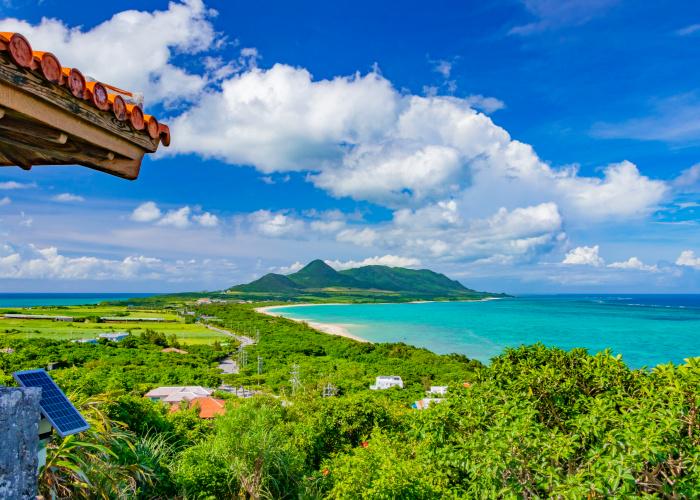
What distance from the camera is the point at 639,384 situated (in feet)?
19.5

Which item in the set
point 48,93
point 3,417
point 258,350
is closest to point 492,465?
point 3,417

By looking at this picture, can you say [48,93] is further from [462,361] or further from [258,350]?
[258,350]

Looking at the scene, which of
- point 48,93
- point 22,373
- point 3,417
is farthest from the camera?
point 22,373

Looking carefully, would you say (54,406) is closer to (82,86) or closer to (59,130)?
(59,130)

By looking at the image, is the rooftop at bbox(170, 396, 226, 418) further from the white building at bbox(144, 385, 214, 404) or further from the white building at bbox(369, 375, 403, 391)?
the white building at bbox(369, 375, 403, 391)

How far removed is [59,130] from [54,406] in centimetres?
208

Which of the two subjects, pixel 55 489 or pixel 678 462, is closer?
pixel 55 489

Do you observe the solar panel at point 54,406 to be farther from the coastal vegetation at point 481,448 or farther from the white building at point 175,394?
the white building at point 175,394

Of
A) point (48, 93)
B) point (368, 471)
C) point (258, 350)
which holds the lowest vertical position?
point (258, 350)

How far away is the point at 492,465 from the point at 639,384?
8.82 ft

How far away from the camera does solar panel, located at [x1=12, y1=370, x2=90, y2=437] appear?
2.98 metres

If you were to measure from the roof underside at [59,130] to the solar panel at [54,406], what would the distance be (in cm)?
162

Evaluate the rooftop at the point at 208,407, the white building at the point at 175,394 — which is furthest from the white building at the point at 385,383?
the rooftop at the point at 208,407

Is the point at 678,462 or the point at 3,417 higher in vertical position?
the point at 3,417
